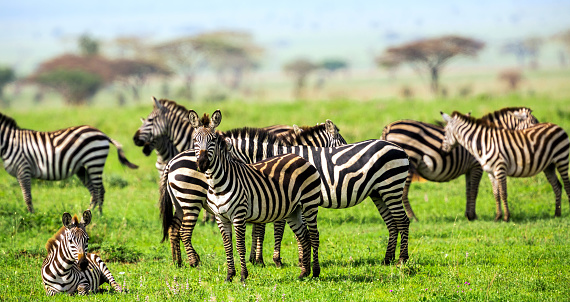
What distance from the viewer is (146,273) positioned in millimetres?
8766

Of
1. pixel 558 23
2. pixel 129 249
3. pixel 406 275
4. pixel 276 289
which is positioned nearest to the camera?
pixel 276 289

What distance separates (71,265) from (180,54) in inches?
2030

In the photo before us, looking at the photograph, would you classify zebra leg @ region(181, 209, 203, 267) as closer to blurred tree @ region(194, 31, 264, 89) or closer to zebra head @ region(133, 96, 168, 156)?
zebra head @ region(133, 96, 168, 156)

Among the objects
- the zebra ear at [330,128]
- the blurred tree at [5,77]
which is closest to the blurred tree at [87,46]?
the blurred tree at [5,77]

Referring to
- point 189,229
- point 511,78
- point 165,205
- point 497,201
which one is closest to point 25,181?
point 165,205

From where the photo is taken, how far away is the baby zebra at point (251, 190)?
7.42m

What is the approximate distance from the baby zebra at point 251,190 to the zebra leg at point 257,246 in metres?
Answer: 0.99

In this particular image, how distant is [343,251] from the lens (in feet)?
32.3

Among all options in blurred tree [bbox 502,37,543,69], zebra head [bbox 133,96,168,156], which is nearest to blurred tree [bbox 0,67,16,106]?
zebra head [bbox 133,96,168,156]

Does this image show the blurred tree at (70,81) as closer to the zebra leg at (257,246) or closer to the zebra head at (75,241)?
the zebra leg at (257,246)

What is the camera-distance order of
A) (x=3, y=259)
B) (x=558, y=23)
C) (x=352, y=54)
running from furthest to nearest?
(x=558, y=23)
(x=352, y=54)
(x=3, y=259)

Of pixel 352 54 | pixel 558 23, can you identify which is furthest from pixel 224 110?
pixel 558 23

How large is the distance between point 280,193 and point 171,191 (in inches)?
79.2

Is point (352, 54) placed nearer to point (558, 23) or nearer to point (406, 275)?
point (558, 23)
